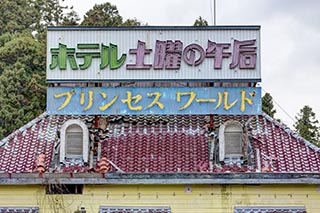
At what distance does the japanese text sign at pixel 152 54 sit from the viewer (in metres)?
19.9

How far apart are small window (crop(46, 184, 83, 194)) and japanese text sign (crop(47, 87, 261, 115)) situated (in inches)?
84.7

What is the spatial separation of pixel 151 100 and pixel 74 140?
8.12 ft

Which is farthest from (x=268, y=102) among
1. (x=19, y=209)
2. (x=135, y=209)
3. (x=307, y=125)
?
(x=19, y=209)

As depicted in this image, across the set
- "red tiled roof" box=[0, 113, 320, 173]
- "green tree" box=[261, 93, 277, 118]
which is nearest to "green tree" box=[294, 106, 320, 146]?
"green tree" box=[261, 93, 277, 118]

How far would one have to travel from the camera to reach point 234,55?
786 inches

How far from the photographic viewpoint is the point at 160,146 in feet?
65.2

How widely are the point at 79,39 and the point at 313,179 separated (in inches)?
303

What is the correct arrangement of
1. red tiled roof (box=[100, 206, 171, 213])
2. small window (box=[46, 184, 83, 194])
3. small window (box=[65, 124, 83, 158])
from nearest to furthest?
1. red tiled roof (box=[100, 206, 171, 213])
2. small window (box=[46, 184, 83, 194])
3. small window (box=[65, 124, 83, 158])

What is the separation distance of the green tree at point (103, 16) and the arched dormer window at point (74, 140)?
15769mm

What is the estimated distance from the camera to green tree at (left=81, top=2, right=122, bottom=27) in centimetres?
3488

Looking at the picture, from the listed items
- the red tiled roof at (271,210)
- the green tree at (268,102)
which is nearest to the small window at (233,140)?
the red tiled roof at (271,210)

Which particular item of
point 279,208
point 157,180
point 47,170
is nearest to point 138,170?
point 157,180

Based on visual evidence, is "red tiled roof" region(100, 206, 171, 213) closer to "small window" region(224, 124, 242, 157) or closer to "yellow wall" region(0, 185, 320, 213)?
"yellow wall" region(0, 185, 320, 213)

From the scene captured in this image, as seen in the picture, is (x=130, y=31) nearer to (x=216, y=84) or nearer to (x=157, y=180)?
(x=216, y=84)
